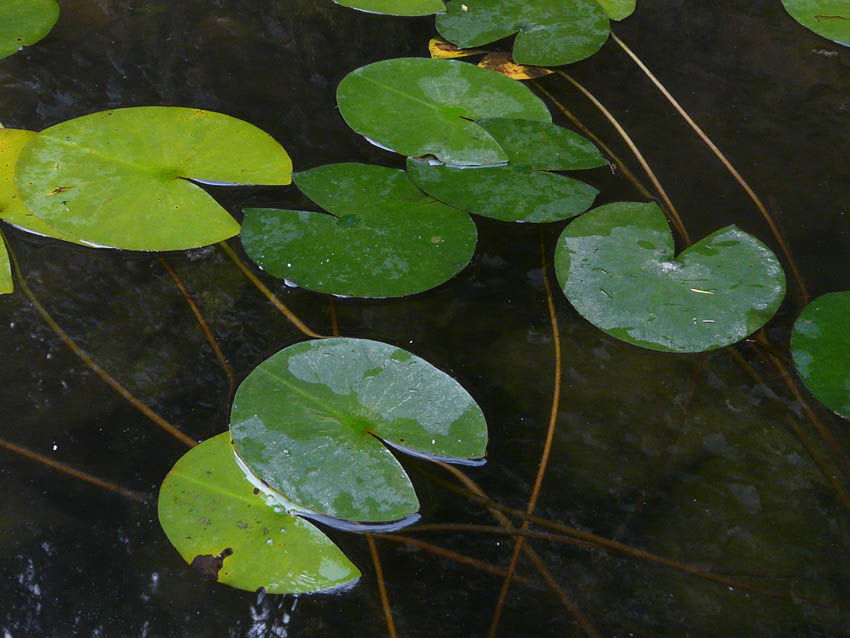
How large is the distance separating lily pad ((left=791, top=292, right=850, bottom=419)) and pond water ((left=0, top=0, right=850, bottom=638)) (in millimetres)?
31

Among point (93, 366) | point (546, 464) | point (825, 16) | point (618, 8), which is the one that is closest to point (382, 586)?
point (546, 464)

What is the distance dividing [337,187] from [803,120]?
1.20m

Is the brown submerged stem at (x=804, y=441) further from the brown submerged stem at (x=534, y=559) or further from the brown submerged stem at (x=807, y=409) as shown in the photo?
the brown submerged stem at (x=534, y=559)

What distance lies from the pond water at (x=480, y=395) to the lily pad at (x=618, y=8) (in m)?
0.24

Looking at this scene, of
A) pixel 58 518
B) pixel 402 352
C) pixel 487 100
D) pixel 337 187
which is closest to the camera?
pixel 58 518

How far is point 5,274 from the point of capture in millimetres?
1451

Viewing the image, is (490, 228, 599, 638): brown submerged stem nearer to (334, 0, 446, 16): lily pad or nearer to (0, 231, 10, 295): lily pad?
(334, 0, 446, 16): lily pad

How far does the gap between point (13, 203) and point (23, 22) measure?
0.78 m

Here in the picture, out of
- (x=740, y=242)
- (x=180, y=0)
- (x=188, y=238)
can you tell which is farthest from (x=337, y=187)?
(x=180, y=0)

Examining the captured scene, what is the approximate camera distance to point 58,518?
1161mm

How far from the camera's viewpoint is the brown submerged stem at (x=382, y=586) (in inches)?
42.1

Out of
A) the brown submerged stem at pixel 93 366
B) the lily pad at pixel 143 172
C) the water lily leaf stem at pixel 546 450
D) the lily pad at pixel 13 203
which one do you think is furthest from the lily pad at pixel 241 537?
the lily pad at pixel 13 203

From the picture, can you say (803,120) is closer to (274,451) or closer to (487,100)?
(487,100)

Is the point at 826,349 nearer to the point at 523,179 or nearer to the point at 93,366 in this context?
the point at 523,179
